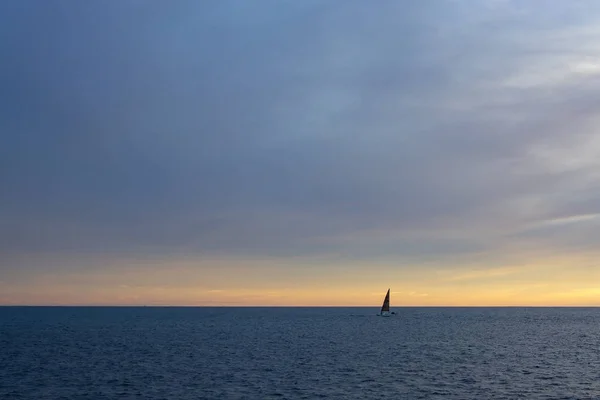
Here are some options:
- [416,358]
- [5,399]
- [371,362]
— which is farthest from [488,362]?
[5,399]

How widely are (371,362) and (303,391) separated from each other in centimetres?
3074

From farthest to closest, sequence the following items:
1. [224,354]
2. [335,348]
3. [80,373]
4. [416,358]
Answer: [335,348], [224,354], [416,358], [80,373]

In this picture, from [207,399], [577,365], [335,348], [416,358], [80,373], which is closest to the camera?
[207,399]

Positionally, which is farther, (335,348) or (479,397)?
(335,348)

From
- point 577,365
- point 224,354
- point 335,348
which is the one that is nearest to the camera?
point 577,365

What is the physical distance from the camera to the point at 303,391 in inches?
2694

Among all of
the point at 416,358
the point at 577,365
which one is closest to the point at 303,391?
the point at 416,358

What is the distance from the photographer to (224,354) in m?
110

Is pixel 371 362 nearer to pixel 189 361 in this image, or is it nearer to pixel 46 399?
pixel 189 361

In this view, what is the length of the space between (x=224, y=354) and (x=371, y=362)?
29410 millimetres

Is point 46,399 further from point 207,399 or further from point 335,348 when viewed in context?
point 335,348

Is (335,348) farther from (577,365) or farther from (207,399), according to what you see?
(207,399)

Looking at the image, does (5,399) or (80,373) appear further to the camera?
(80,373)

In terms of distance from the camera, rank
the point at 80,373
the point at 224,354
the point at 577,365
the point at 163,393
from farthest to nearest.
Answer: the point at 224,354 → the point at 577,365 → the point at 80,373 → the point at 163,393
